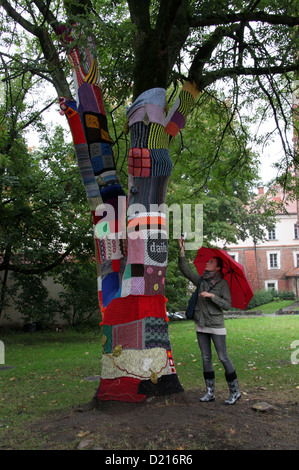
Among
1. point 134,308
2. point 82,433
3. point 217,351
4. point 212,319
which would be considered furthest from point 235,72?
point 82,433

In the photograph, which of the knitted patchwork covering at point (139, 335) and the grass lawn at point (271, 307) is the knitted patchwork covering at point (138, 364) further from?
the grass lawn at point (271, 307)

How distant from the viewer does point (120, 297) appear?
17.8ft

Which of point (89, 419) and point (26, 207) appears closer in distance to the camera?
point (89, 419)

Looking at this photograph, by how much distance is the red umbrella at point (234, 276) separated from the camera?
5.49 metres

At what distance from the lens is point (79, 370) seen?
29.8ft

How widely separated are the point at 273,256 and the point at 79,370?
3966cm

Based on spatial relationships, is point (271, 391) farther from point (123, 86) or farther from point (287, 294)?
point (287, 294)

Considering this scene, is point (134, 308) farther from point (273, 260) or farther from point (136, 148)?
point (273, 260)

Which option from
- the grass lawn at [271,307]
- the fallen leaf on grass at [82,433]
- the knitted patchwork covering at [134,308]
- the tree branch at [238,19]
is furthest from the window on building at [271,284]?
the fallen leaf on grass at [82,433]

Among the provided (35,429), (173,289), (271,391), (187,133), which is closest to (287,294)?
(173,289)

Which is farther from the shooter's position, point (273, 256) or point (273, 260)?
point (273, 256)

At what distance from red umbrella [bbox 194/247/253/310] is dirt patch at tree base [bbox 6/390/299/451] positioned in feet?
4.32

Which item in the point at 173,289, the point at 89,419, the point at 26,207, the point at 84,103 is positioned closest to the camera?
the point at 89,419

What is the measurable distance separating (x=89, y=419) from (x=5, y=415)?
5.00 ft
